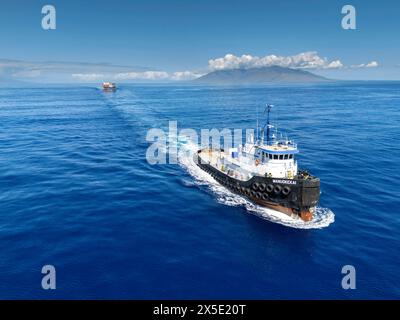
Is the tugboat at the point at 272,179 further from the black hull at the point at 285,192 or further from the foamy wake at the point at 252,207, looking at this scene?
the foamy wake at the point at 252,207

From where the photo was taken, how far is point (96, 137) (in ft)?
271

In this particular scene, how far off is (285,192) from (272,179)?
2458 millimetres

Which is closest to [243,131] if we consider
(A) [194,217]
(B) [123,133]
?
(B) [123,133]

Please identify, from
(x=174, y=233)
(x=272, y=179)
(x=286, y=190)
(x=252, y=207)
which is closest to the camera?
(x=174, y=233)

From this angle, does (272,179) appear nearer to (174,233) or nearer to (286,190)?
(286,190)

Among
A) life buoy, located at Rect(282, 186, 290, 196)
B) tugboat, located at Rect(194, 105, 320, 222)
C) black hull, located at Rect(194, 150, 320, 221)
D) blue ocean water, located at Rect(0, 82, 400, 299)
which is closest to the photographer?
blue ocean water, located at Rect(0, 82, 400, 299)

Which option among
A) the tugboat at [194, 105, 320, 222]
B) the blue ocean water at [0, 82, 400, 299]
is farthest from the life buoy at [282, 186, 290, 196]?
the blue ocean water at [0, 82, 400, 299]

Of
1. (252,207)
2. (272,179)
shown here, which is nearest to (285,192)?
(272,179)

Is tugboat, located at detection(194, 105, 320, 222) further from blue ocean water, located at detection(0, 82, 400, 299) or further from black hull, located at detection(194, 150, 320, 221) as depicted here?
blue ocean water, located at detection(0, 82, 400, 299)

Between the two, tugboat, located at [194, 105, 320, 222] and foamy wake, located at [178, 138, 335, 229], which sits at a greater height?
tugboat, located at [194, 105, 320, 222]

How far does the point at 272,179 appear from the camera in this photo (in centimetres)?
4247

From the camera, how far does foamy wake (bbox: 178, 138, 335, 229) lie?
38719mm

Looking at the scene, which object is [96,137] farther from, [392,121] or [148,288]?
[392,121]

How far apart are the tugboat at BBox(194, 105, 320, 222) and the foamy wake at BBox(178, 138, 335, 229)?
0.73 meters
